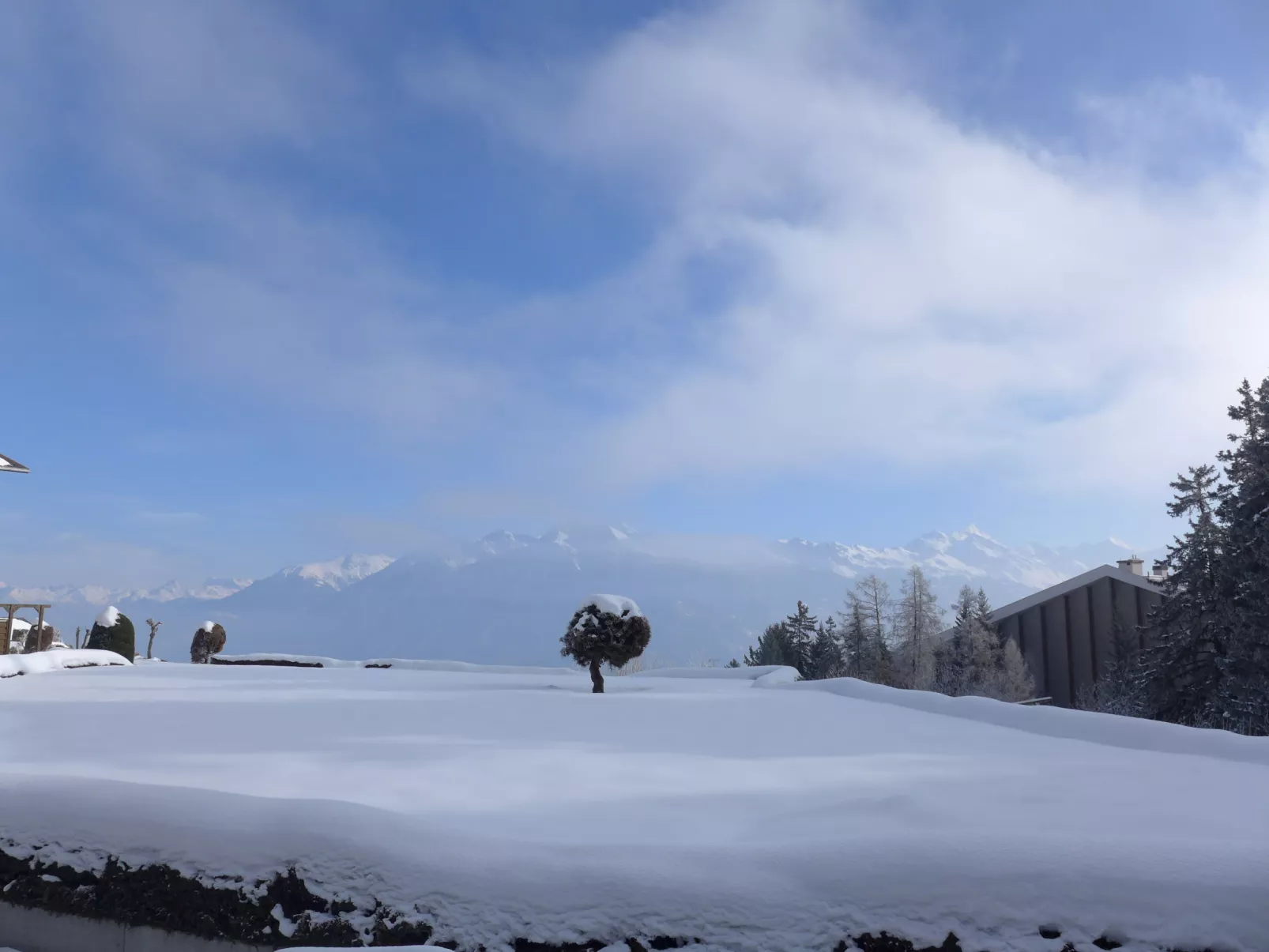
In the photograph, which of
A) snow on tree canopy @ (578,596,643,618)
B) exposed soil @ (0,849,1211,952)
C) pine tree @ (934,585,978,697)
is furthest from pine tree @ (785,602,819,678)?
exposed soil @ (0,849,1211,952)

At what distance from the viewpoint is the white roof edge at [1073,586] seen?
1778 cm

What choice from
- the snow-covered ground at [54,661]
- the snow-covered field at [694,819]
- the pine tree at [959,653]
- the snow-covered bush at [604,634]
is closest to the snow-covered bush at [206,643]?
the snow-covered ground at [54,661]

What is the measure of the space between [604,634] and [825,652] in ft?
51.1

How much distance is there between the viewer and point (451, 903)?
223 centimetres

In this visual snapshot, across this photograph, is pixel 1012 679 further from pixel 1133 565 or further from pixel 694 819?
pixel 694 819

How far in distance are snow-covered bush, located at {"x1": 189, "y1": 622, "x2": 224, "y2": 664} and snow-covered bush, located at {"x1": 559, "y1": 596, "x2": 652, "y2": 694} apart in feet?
40.0

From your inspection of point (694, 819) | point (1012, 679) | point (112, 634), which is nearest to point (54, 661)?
point (112, 634)

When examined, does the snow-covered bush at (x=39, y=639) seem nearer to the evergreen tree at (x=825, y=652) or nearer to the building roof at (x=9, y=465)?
the building roof at (x=9, y=465)

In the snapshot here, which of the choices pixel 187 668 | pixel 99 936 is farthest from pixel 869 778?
pixel 187 668

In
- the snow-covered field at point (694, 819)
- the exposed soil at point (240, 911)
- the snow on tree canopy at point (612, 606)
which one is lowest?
the exposed soil at point (240, 911)

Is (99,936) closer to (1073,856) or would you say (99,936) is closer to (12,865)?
(12,865)

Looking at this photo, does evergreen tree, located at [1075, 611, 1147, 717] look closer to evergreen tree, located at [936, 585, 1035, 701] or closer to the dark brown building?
Answer: the dark brown building

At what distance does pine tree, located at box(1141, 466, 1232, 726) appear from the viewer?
14.0 m

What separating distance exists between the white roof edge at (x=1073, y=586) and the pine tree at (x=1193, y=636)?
191 centimetres
